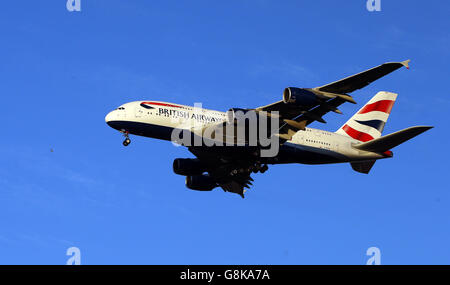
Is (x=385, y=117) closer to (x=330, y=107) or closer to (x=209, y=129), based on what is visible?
(x=330, y=107)

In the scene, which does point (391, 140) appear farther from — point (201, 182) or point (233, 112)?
point (201, 182)

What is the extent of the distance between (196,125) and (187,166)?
6.06m

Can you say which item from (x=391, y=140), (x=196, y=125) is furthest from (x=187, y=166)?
(x=391, y=140)

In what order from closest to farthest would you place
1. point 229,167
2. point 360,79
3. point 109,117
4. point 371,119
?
point 360,79 < point 109,117 < point 229,167 < point 371,119

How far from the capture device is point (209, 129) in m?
50.8

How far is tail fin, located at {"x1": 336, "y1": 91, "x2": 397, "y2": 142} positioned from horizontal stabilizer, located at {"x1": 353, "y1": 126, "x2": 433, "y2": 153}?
10.8ft

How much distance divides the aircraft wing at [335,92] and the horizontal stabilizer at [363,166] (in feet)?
29.2

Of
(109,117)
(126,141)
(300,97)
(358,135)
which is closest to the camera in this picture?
(300,97)

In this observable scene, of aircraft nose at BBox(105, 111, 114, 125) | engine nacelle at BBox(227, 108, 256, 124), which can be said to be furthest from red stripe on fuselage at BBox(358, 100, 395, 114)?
aircraft nose at BBox(105, 111, 114, 125)

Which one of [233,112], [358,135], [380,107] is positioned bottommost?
[233,112]

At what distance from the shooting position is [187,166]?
56.8 m

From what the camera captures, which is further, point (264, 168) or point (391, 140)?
point (264, 168)
